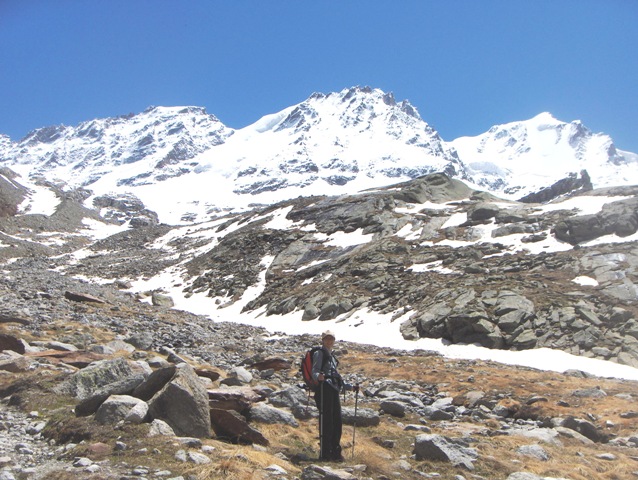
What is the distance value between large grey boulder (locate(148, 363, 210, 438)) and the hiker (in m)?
2.13

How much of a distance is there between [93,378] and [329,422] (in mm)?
5326

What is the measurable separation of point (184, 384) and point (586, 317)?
24.6 meters

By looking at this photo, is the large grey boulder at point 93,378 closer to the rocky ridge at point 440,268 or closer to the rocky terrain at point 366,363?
the rocky terrain at point 366,363

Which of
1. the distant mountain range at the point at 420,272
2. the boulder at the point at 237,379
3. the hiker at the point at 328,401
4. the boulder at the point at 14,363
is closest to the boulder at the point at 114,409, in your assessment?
the hiker at the point at 328,401

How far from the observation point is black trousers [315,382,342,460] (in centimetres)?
891

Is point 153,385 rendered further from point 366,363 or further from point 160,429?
point 366,363

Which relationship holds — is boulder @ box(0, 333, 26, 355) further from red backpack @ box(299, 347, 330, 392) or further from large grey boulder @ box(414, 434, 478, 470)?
large grey boulder @ box(414, 434, 478, 470)

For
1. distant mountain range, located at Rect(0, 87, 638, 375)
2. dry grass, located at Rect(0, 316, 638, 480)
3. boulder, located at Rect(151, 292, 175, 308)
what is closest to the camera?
dry grass, located at Rect(0, 316, 638, 480)

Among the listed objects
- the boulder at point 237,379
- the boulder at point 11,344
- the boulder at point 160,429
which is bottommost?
the boulder at point 160,429

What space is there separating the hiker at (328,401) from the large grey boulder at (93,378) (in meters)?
4.10

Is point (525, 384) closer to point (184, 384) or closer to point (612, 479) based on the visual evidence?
point (612, 479)

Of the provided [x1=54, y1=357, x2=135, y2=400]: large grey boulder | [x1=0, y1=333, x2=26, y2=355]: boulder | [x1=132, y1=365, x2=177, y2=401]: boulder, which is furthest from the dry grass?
[x1=0, y1=333, x2=26, y2=355]: boulder

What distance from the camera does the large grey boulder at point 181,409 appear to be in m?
8.47

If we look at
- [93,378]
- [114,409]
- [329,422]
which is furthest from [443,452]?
[93,378]
